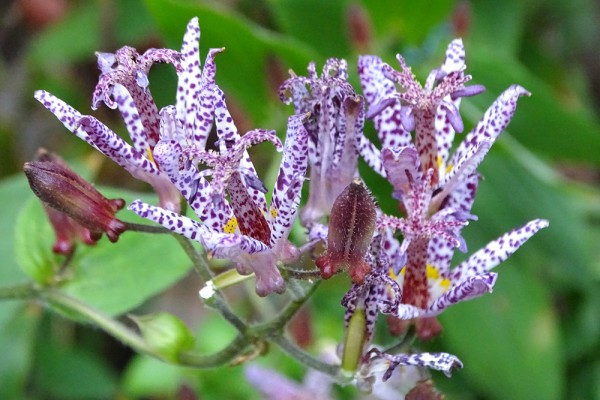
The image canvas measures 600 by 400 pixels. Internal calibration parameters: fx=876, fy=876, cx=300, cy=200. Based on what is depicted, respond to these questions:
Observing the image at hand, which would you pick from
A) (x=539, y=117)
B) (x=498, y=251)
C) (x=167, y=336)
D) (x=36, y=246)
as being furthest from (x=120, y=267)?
(x=539, y=117)

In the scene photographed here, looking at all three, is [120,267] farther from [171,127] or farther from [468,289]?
[468,289]

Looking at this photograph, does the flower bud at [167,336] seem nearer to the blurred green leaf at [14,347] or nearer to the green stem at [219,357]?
the green stem at [219,357]

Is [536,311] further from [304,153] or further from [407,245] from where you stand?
[304,153]

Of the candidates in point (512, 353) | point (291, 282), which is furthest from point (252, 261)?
point (512, 353)

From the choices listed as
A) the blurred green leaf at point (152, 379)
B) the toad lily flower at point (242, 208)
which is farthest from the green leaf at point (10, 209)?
the toad lily flower at point (242, 208)

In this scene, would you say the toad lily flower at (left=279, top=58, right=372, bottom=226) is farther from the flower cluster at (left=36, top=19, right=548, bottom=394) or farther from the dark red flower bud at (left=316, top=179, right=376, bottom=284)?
the dark red flower bud at (left=316, top=179, right=376, bottom=284)
